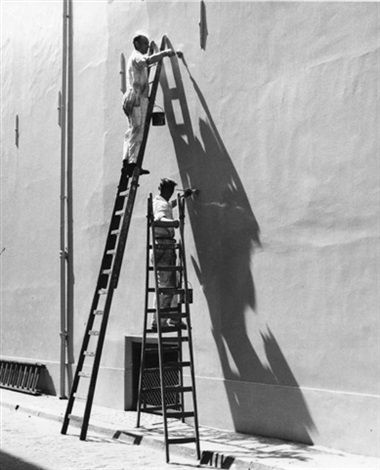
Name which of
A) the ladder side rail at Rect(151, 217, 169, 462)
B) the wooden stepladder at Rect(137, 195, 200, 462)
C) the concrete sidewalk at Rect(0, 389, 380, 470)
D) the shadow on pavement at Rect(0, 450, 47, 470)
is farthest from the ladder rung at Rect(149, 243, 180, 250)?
the shadow on pavement at Rect(0, 450, 47, 470)

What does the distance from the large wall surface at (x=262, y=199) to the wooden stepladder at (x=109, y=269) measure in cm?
54

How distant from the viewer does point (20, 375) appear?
1449 centimetres

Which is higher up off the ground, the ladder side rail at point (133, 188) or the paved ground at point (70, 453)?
the ladder side rail at point (133, 188)

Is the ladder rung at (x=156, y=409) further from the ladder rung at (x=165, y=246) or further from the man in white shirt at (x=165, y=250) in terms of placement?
the ladder rung at (x=165, y=246)

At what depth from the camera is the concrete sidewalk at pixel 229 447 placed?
7.47m

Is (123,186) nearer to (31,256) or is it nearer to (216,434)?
(216,434)

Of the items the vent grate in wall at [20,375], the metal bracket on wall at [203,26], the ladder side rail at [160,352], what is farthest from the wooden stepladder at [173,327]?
the vent grate in wall at [20,375]

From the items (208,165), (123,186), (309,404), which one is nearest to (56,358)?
(123,186)

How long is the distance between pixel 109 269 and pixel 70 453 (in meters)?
2.54

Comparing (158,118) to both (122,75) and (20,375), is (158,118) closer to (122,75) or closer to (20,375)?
(122,75)

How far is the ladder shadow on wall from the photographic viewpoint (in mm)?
8750

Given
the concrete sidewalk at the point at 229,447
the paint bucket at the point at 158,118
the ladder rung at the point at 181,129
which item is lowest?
the concrete sidewalk at the point at 229,447

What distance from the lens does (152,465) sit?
8078 millimetres

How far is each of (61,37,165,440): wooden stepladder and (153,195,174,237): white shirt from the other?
0.37 meters
